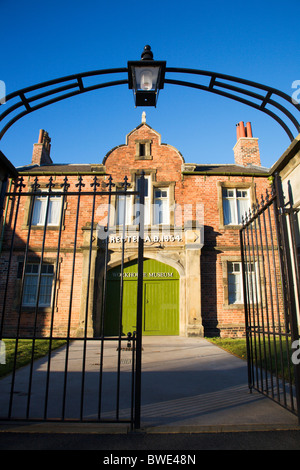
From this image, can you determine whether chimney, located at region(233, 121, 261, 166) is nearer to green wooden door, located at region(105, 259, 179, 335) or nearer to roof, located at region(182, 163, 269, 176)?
roof, located at region(182, 163, 269, 176)

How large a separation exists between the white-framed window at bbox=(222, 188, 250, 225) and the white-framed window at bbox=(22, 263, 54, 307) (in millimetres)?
8366

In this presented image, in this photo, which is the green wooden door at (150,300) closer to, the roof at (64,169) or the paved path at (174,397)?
the paved path at (174,397)

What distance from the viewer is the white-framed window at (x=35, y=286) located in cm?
1295

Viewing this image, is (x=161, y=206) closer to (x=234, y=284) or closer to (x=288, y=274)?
(x=234, y=284)

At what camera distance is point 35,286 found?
516 inches

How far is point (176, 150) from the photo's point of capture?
48.1ft

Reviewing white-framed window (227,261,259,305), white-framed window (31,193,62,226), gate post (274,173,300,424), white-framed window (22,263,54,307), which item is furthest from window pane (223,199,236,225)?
gate post (274,173,300,424)

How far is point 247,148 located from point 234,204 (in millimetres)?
4107

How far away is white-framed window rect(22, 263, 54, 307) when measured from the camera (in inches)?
510

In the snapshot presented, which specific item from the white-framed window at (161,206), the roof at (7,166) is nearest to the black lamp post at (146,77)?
the roof at (7,166)

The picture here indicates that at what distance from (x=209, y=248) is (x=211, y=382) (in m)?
8.05

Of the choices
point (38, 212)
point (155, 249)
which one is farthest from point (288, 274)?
point (38, 212)

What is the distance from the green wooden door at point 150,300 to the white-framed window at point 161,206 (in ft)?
6.53

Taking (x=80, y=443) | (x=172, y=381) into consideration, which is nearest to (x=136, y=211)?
(x=172, y=381)
